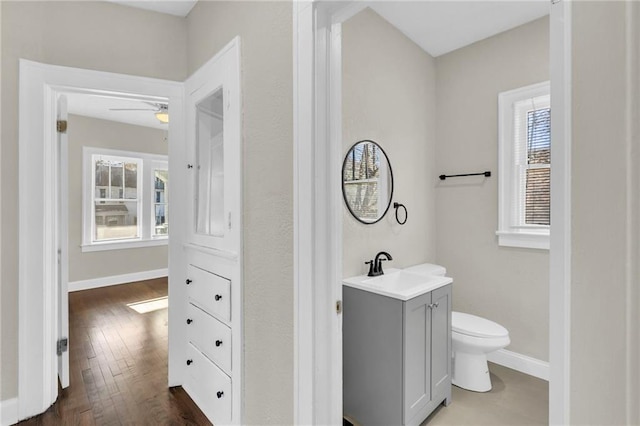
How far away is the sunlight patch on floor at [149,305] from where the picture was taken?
402 cm

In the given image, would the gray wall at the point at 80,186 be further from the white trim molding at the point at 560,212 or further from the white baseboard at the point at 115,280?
the white trim molding at the point at 560,212

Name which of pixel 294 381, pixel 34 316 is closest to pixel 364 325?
pixel 294 381

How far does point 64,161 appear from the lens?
2.22 meters

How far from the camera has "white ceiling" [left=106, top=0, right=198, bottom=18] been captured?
85.2 inches

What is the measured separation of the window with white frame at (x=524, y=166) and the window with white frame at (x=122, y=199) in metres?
5.55

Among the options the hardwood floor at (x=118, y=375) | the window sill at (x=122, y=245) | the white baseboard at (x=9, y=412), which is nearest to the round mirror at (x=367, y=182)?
the hardwood floor at (x=118, y=375)

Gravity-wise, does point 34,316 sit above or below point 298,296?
below

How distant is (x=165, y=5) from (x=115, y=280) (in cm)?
469

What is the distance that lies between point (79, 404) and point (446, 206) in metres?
3.27

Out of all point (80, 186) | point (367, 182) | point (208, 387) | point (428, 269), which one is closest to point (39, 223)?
point (208, 387)

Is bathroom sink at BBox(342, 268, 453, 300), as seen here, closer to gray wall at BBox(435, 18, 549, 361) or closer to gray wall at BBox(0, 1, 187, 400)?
gray wall at BBox(435, 18, 549, 361)

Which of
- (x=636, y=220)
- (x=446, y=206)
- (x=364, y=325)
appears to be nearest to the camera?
Result: (x=636, y=220)

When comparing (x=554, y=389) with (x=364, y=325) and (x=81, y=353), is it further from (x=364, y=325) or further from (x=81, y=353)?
(x=81, y=353)

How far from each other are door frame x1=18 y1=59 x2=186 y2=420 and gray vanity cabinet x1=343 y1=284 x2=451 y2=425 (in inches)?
75.8
